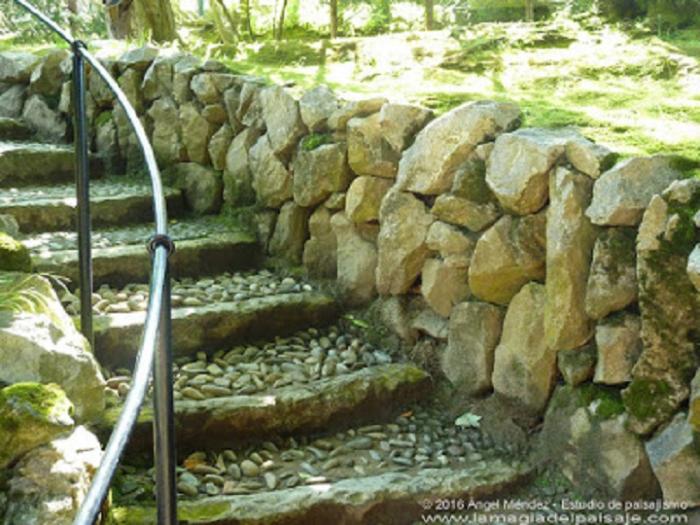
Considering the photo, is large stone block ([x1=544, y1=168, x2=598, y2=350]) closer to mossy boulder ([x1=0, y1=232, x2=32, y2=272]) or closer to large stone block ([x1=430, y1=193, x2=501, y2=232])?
large stone block ([x1=430, y1=193, x2=501, y2=232])

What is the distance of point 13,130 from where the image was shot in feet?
18.4

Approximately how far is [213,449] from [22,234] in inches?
68.9

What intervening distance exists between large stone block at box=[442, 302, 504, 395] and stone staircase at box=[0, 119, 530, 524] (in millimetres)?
149

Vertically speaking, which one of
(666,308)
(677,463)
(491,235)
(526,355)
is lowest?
(677,463)

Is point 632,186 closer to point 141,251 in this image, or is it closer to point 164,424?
point 164,424

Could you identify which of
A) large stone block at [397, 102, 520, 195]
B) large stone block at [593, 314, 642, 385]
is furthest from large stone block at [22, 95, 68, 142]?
large stone block at [593, 314, 642, 385]

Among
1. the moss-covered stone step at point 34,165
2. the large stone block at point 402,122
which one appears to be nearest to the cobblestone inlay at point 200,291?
the large stone block at point 402,122

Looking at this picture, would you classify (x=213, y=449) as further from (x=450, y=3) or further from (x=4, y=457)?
(x=450, y=3)

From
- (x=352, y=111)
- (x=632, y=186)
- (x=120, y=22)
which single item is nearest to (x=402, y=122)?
(x=352, y=111)

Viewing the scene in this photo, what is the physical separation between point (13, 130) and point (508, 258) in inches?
149

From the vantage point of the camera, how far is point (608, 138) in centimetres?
298

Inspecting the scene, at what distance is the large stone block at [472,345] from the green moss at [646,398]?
0.63 meters

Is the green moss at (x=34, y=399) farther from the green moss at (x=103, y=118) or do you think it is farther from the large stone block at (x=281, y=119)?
the green moss at (x=103, y=118)

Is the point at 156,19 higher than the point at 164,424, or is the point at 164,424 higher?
the point at 156,19
